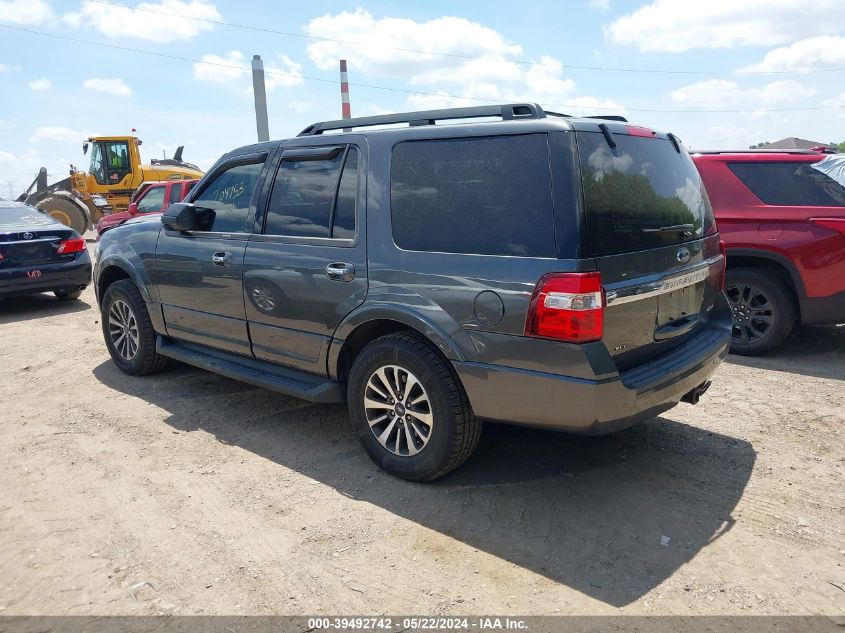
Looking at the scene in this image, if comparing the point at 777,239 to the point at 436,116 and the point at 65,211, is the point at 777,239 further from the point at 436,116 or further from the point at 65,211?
the point at 65,211

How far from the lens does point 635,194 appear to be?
3105mm

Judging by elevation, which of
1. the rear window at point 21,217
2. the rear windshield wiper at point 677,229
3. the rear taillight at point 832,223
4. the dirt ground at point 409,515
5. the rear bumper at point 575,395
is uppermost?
the rear window at point 21,217

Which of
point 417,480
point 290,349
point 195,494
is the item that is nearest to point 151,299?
point 290,349

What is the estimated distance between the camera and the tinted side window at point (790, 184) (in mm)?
5512

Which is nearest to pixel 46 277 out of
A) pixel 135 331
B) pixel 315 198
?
pixel 135 331

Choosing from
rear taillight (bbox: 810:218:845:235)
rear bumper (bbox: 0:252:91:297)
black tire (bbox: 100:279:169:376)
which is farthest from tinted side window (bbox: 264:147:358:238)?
rear bumper (bbox: 0:252:91:297)

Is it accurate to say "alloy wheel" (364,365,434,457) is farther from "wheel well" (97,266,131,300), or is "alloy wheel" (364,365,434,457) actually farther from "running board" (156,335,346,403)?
"wheel well" (97,266,131,300)

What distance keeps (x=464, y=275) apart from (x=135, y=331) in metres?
3.53

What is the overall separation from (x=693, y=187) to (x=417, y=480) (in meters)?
2.34

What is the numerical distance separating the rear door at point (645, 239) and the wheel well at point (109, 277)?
4219 mm

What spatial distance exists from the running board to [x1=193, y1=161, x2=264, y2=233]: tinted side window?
3.03ft

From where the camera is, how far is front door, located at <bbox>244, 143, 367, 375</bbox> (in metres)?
3.61

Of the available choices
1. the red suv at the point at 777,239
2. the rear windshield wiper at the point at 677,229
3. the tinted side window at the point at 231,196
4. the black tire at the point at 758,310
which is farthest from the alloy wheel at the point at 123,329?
the red suv at the point at 777,239

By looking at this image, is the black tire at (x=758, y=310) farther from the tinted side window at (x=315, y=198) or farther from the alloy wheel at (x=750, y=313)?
the tinted side window at (x=315, y=198)
